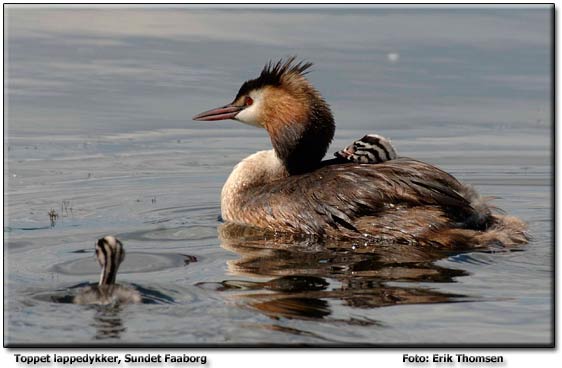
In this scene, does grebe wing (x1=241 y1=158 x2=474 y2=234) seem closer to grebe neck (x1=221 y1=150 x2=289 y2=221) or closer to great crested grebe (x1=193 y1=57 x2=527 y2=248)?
great crested grebe (x1=193 y1=57 x2=527 y2=248)

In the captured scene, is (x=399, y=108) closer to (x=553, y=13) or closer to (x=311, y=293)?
(x=553, y=13)

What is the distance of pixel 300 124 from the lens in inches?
448

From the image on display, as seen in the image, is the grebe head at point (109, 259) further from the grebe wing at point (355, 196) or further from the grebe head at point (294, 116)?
the grebe head at point (294, 116)

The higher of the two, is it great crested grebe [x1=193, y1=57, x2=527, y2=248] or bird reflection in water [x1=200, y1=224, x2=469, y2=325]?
great crested grebe [x1=193, y1=57, x2=527, y2=248]

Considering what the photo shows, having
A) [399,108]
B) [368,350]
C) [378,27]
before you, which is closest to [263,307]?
[368,350]

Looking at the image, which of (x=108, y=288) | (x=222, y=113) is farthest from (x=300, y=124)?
(x=108, y=288)

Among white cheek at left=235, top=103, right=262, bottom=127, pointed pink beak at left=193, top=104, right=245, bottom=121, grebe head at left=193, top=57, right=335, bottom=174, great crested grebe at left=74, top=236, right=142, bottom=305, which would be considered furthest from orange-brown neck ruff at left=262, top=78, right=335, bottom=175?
great crested grebe at left=74, top=236, right=142, bottom=305

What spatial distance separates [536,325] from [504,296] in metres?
0.66

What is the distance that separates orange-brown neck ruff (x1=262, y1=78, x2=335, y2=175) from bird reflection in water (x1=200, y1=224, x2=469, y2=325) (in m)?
0.92

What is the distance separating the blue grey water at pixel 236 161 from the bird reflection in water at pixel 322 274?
30mm

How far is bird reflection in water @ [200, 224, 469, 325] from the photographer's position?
27.5 ft

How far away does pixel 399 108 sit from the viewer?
16.4 meters

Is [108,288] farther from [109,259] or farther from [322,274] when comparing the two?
[322,274]

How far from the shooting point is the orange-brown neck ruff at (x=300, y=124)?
37.2 feet
